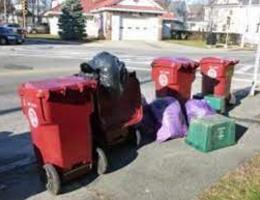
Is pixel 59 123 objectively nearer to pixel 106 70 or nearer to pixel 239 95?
pixel 106 70

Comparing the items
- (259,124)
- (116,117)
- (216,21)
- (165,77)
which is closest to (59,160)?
(116,117)

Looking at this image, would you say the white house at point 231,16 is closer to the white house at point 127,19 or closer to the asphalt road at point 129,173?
the white house at point 127,19

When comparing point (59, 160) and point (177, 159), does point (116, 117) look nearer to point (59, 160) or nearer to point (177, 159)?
point (177, 159)

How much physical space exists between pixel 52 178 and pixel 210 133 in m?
2.73

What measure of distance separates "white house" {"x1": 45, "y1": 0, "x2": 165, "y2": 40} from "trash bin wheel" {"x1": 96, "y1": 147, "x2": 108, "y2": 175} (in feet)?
129

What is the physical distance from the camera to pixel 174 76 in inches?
331

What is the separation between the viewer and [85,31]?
152 ft

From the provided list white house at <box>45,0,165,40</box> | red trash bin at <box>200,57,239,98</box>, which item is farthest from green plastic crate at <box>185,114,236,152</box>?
white house at <box>45,0,165,40</box>

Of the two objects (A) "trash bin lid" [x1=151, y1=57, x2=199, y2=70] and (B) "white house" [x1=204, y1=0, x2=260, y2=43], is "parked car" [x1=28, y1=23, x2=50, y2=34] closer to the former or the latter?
(B) "white house" [x1=204, y1=0, x2=260, y2=43]

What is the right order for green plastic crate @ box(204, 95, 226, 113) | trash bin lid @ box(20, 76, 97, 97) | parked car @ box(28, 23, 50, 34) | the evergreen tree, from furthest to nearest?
parked car @ box(28, 23, 50, 34), the evergreen tree, green plastic crate @ box(204, 95, 226, 113), trash bin lid @ box(20, 76, 97, 97)

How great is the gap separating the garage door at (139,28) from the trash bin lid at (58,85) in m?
40.4

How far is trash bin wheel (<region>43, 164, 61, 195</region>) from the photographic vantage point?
5.10m

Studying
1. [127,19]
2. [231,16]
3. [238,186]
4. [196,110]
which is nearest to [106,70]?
[238,186]

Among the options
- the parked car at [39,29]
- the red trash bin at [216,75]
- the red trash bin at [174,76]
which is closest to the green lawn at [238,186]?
the red trash bin at [174,76]
